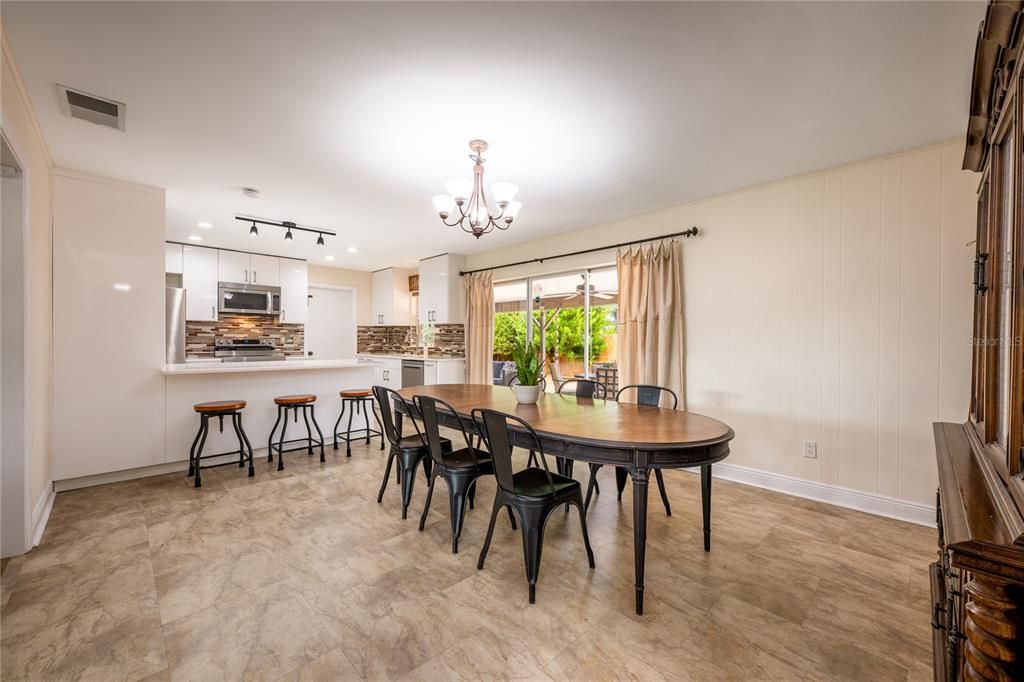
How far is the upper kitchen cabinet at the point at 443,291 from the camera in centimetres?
635

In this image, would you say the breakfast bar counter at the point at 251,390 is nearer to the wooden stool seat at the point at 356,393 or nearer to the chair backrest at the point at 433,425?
the wooden stool seat at the point at 356,393

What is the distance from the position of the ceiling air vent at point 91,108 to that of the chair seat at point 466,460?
2.77 meters

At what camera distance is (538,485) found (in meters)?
2.20

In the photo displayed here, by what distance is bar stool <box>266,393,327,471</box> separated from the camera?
4.11 meters

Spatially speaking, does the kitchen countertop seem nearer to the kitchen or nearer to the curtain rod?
the kitchen

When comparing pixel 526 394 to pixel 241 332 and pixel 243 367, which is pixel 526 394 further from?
pixel 241 332

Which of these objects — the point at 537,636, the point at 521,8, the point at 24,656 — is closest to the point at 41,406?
the point at 24,656

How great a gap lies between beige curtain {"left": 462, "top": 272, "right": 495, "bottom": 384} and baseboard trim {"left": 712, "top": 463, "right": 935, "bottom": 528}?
3229 millimetres

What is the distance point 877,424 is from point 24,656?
15.5ft

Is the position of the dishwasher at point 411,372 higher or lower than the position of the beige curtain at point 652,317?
lower

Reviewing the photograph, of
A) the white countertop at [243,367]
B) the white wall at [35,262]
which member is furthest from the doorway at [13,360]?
the white countertop at [243,367]

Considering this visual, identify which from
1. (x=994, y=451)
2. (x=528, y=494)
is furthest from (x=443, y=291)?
(x=994, y=451)

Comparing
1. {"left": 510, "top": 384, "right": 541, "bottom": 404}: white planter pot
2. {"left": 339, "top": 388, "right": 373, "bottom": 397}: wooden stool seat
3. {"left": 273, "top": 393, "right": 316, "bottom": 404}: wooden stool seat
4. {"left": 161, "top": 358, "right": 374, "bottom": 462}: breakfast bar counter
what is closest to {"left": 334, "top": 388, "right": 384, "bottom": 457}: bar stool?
{"left": 339, "top": 388, "right": 373, "bottom": 397}: wooden stool seat

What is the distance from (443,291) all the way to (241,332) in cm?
316
